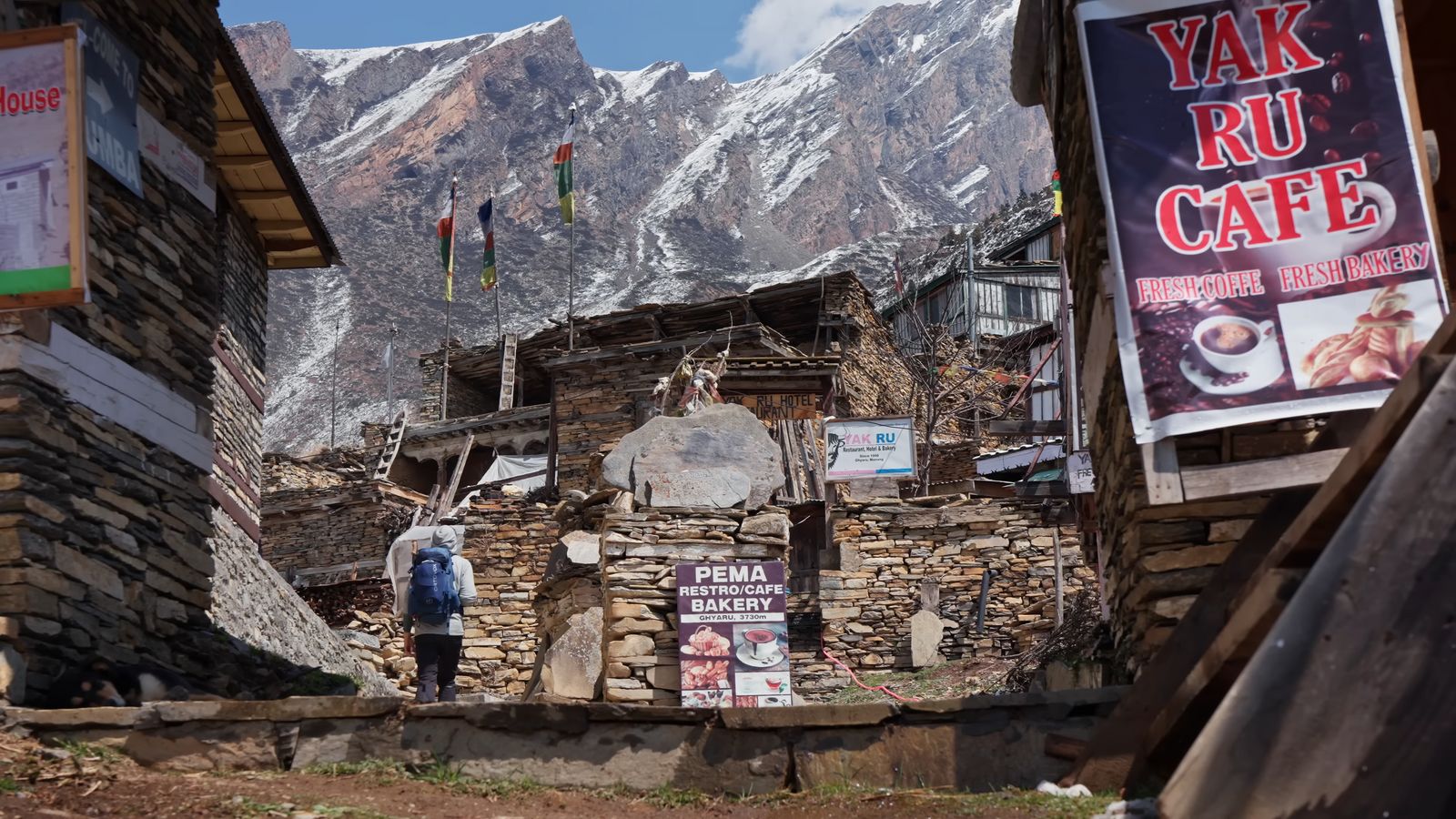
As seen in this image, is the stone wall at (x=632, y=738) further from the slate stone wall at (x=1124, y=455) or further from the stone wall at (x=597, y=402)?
the stone wall at (x=597, y=402)

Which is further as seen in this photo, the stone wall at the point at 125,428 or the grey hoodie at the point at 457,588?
the grey hoodie at the point at 457,588

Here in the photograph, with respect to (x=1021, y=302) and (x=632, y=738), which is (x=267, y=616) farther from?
(x=1021, y=302)

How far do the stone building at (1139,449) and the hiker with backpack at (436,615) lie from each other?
3.96 meters

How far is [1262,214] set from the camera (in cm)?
585

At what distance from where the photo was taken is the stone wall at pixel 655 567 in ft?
29.4

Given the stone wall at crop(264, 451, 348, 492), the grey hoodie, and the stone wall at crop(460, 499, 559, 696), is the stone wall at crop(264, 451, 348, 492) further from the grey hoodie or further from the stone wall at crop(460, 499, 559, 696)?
the grey hoodie

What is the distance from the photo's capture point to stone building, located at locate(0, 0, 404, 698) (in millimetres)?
7238

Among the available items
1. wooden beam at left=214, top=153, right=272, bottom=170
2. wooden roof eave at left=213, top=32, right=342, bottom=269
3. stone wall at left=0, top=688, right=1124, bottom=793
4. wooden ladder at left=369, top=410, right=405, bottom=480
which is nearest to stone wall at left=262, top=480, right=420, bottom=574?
wooden ladder at left=369, top=410, right=405, bottom=480

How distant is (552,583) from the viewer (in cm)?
1148

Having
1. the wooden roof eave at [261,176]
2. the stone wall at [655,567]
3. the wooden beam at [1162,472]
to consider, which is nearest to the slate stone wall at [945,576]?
the stone wall at [655,567]

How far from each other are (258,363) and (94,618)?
10757 mm

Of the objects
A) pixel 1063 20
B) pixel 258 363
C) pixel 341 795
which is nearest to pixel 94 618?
pixel 341 795

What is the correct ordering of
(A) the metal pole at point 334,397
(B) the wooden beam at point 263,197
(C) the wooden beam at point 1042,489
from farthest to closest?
(A) the metal pole at point 334,397 < (B) the wooden beam at point 263,197 < (C) the wooden beam at point 1042,489

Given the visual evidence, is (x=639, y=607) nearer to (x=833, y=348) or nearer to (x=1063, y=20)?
(x=1063, y=20)
